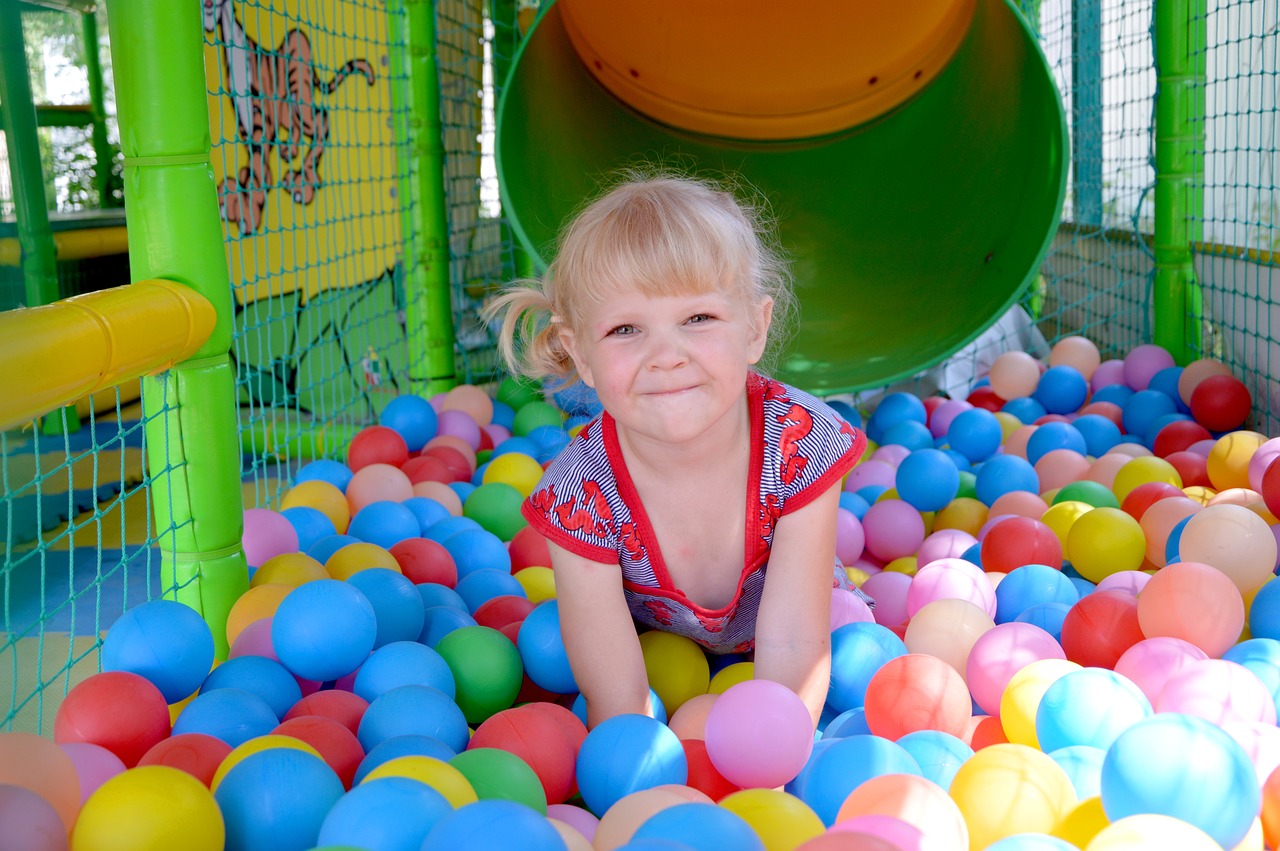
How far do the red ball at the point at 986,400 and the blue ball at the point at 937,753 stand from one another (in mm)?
1729

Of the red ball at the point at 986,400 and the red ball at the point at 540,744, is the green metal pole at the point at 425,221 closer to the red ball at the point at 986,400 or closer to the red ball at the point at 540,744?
the red ball at the point at 986,400

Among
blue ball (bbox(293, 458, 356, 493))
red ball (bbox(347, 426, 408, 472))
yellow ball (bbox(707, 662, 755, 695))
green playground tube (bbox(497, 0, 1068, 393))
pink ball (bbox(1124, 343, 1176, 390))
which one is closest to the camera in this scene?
yellow ball (bbox(707, 662, 755, 695))

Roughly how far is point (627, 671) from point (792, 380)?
1368mm

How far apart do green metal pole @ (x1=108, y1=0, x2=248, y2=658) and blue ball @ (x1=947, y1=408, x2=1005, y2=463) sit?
1.44 meters

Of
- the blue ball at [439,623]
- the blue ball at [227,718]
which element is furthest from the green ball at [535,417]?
the blue ball at [227,718]

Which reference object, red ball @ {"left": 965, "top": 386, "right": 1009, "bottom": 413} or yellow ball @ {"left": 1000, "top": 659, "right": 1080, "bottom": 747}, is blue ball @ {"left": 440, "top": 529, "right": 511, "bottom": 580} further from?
red ball @ {"left": 965, "top": 386, "right": 1009, "bottom": 413}

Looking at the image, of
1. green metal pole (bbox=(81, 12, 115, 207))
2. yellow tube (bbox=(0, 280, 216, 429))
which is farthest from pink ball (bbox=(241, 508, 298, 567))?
green metal pole (bbox=(81, 12, 115, 207))

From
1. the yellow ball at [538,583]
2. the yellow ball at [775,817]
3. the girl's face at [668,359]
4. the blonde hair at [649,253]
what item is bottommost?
the yellow ball at [538,583]

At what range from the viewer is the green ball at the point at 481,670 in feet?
4.43

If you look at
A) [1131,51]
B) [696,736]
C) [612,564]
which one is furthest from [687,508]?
[1131,51]

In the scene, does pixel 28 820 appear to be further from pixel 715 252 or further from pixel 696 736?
pixel 715 252

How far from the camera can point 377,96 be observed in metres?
2.96

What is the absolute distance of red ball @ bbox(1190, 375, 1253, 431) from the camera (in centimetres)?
220

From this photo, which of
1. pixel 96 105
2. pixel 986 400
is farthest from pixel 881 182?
pixel 96 105
